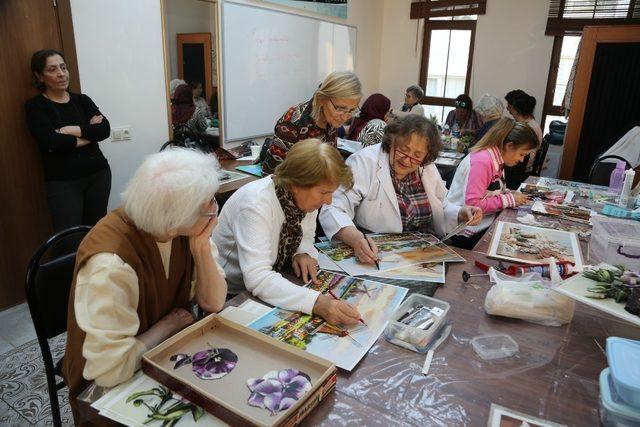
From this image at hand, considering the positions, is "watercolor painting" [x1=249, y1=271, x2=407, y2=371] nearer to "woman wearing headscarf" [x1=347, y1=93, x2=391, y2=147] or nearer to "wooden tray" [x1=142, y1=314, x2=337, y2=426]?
"wooden tray" [x1=142, y1=314, x2=337, y2=426]

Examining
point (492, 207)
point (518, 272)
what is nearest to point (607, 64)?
point (492, 207)

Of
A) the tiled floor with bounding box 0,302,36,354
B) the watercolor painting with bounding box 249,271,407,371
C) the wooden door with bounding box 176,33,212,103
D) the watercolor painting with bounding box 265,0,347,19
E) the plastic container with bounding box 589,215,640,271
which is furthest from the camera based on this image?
the watercolor painting with bounding box 265,0,347,19

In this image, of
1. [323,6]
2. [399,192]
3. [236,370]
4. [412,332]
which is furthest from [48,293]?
[323,6]

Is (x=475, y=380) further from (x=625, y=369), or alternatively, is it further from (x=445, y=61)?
(x=445, y=61)

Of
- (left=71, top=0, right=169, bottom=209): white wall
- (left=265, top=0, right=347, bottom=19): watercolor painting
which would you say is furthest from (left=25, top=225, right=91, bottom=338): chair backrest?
(left=265, top=0, right=347, bottom=19): watercolor painting

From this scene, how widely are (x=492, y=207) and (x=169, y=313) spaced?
1.80 meters

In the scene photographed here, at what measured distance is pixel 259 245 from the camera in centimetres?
134

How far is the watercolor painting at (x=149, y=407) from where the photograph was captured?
0.80 m

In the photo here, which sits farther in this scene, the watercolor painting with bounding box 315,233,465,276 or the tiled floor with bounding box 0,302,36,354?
the tiled floor with bounding box 0,302,36,354

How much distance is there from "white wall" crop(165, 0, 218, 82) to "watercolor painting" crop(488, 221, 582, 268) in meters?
2.54

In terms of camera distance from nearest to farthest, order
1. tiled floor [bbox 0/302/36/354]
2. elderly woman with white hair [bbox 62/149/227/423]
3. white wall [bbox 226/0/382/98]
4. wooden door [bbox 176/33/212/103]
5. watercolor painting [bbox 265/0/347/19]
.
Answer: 1. elderly woman with white hair [bbox 62/149/227/423]
2. tiled floor [bbox 0/302/36/354]
3. wooden door [bbox 176/33/212/103]
4. watercolor painting [bbox 265/0/347/19]
5. white wall [bbox 226/0/382/98]

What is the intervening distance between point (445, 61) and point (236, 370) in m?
5.91

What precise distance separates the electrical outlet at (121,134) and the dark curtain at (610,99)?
3.85 meters

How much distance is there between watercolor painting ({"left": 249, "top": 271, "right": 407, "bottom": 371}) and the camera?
105 centimetres
